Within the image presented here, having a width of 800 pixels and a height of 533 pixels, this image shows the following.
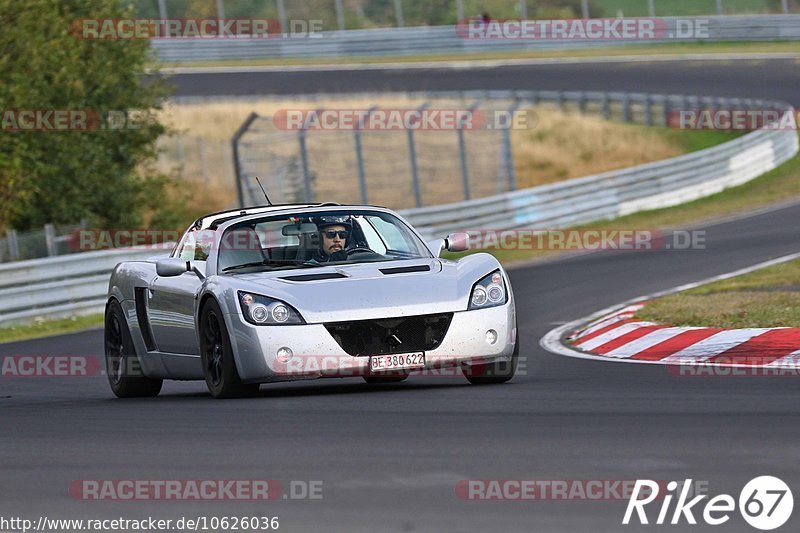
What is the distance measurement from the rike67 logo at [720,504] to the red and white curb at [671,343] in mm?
4609

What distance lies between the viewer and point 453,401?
898 cm

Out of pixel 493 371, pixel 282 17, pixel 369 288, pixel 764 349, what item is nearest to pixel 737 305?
pixel 764 349

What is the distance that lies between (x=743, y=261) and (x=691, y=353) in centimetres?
866

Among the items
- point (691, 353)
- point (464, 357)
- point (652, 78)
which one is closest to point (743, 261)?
point (691, 353)

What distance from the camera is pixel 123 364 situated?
38.8 ft

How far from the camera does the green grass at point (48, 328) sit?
1993cm

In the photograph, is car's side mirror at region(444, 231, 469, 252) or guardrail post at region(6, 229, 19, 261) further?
guardrail post at region(6, 229, 19, 261)

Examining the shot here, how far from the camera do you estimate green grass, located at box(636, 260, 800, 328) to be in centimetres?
1246

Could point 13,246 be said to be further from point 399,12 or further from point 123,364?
point 399,12

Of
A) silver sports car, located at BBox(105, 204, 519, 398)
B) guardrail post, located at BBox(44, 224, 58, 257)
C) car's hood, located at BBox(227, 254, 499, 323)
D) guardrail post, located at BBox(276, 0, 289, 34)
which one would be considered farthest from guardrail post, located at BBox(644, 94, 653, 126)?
car's hood, located at BBox(227, 254, 499, 323)

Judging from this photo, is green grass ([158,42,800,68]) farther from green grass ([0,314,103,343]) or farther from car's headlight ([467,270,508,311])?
car's headlight ([467,270,508,311])

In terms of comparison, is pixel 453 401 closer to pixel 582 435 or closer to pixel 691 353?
pixel 582 435

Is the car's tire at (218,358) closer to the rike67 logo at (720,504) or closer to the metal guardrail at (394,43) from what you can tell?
the rike67 logo at (720,504)

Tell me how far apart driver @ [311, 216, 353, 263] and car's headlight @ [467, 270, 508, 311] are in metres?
1.08
